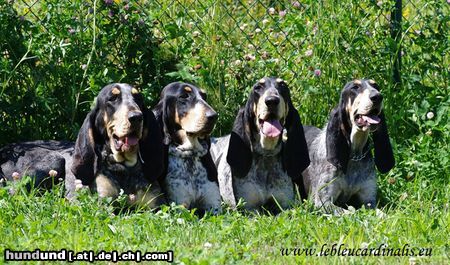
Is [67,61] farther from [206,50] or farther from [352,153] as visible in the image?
[352,153]

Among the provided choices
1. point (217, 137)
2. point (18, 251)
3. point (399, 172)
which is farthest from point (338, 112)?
point (18, 251)

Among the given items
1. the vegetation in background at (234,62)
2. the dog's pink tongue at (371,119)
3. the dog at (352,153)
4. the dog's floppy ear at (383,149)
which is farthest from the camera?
the vegetation in background at (234,62)

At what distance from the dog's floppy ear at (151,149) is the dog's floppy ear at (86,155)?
1.20 ft

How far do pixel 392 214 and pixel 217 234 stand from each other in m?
1.51

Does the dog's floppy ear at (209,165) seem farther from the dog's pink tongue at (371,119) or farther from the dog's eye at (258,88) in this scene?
the dog's pink tongue at (371,119)

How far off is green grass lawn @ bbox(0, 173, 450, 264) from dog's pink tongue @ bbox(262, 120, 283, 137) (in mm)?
847

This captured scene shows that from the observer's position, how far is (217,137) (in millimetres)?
9414

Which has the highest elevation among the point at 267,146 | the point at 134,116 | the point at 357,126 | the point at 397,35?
the point at 397,35

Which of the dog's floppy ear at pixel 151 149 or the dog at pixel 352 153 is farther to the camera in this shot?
the dog at pixel 352 153

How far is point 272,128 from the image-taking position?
7922 mm

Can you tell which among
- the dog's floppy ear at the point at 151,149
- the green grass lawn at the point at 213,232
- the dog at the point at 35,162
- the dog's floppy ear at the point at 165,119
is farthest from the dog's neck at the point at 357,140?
the dog at the point at 35,162

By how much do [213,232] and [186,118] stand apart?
1.43 metres

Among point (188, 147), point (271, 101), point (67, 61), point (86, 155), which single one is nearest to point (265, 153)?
point (271, 101)

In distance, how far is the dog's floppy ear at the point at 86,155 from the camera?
7.51m
